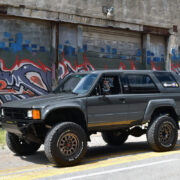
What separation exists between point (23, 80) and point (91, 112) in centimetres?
911

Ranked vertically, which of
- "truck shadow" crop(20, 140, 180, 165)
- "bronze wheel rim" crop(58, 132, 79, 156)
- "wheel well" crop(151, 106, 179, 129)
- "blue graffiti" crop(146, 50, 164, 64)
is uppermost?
"blue graffiti" crop(146, 50, 164, 64)

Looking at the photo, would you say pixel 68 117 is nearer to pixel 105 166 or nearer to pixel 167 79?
pixel 105 166

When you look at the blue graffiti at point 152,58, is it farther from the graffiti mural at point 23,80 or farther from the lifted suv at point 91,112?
the lifted suv at point 91,112

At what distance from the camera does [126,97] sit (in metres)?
7.33

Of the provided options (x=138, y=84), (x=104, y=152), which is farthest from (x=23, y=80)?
(x=138, y=84)

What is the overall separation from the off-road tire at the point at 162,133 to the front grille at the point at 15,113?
301 cm

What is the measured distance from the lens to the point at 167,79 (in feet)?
27.2

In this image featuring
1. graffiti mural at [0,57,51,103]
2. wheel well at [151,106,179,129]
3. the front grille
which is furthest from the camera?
graffiti mural at [0,57,51,103]

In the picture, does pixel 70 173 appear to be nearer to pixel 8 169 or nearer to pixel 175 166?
pixel 8 169

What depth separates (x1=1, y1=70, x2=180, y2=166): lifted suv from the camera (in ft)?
20.6

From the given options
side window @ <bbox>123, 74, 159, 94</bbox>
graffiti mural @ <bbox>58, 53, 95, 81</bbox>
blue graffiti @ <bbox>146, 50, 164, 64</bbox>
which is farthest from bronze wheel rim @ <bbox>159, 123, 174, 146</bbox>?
blue graffiti @ <bbox>146, 50, 164, 64</bbox>

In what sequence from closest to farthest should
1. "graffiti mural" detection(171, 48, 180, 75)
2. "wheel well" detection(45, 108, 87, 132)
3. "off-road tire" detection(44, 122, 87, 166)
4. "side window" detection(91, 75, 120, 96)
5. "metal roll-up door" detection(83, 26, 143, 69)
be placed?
1. "off-road tire" detection(44, 122, 87, 166)
2. "wheel well" detection(45, 108, 87, 132)
3. "side window" detection(91, 75, 120, 96)
4. "metal roll-up door" detection(83, 26, 143, 69)
5. "graffiti mural" detection(171, 48, 180, 75)

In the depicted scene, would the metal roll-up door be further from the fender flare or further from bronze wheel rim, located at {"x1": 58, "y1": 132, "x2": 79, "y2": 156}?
bronze wheel rim, located at {"x1": 58, "y1": 132, "x2": 79, "y2": 156}

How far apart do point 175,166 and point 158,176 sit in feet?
2.73
